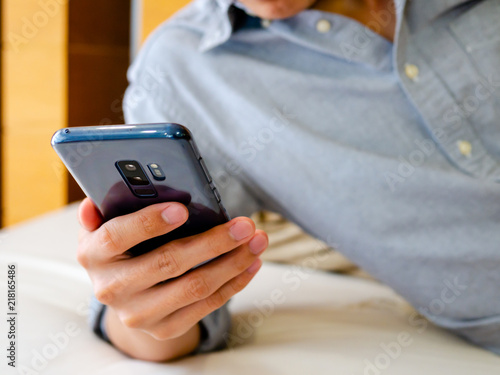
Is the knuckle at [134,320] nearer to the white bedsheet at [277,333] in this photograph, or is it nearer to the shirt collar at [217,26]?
the white bedsheet at [277,333]

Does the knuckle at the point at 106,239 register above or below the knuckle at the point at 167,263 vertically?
A: above

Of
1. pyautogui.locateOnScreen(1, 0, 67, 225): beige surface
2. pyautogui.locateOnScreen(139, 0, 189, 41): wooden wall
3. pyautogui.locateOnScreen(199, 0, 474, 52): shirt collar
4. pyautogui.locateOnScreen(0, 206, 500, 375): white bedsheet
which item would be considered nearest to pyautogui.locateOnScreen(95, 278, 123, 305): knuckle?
pyautogui.locateOnScreen(0, 206, 500, 375): white bedsheet

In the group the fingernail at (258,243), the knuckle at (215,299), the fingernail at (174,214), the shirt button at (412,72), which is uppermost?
the shirt button at (412,72)

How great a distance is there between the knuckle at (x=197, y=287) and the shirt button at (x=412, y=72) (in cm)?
38

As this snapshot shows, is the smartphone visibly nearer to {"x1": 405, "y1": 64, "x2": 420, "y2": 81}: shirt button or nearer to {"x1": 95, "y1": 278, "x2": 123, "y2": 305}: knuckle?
{"x1": 95, "y1": 278, "x2": 123, "y2": 305}: knuckle

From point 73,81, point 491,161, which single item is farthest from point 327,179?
point 73,81

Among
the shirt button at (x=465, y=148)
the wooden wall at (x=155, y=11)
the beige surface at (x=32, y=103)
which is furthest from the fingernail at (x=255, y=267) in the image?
the beige surface at (x=32, y=103)

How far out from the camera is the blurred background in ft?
6.88

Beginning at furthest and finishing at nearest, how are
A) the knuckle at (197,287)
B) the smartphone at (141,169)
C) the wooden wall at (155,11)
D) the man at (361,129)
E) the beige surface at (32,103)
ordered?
1. the beige surface at (32,103)
2. the wooden wall at (155,11)
3. the man at (361,129)
4. the knuckle at (197,287)
5. the smartphone at (141,169)

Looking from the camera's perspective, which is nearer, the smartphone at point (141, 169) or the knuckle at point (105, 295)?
the smartphone at point (141, 169)

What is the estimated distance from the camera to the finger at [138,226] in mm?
447

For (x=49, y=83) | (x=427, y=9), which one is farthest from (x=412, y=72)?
(x=49, y=83)

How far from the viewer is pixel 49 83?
2119mm

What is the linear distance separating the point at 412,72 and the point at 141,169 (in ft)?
1.31
